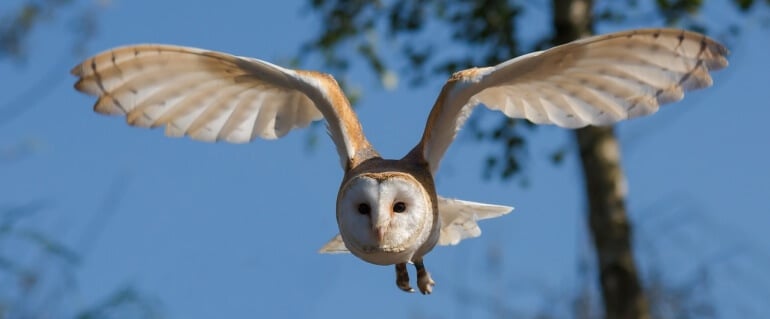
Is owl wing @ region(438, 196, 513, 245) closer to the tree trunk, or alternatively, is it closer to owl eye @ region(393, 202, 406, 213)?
owl eye @ region(393, 202, 406, 213)

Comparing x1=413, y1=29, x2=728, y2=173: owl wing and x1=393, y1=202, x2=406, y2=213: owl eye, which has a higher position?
x1=413, y1=29, x2=728, y2=173: owl wing

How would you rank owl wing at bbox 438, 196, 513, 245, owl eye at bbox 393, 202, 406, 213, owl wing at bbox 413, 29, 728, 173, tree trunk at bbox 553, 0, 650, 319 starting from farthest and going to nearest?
tree trunk at bbox 553, 0, 650, 319 < owl wing at bbox 438, 196, 513, 245 < owl wing at bbox 413, 29, 728, 173 < owl eye at bbox 393, 202, 406, 213

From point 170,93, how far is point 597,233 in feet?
14.1

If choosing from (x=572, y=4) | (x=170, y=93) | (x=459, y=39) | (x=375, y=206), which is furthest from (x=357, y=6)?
(x=375, y=206)

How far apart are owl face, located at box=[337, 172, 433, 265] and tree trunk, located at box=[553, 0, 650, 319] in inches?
176

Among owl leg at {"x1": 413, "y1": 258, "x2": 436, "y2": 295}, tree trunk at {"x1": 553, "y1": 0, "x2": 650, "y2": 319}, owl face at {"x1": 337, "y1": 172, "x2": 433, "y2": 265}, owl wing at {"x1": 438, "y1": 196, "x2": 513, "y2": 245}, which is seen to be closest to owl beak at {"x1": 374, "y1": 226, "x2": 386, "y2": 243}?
owl face at {"x1": 337, "y1": 172, "x2": 433, "y2": 265}

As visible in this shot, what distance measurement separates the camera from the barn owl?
3502mm

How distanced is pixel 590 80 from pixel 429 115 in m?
0.53

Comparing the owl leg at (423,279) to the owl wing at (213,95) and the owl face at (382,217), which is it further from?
the owl wing at (213,95)

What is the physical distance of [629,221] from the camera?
26.3ft

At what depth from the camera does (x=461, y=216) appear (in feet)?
13.9

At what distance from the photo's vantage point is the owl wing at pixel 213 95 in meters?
3.80

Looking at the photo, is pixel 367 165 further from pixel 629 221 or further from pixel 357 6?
pixel 357 6

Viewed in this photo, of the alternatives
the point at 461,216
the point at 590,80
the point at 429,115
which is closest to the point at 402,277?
the point at 429,115
